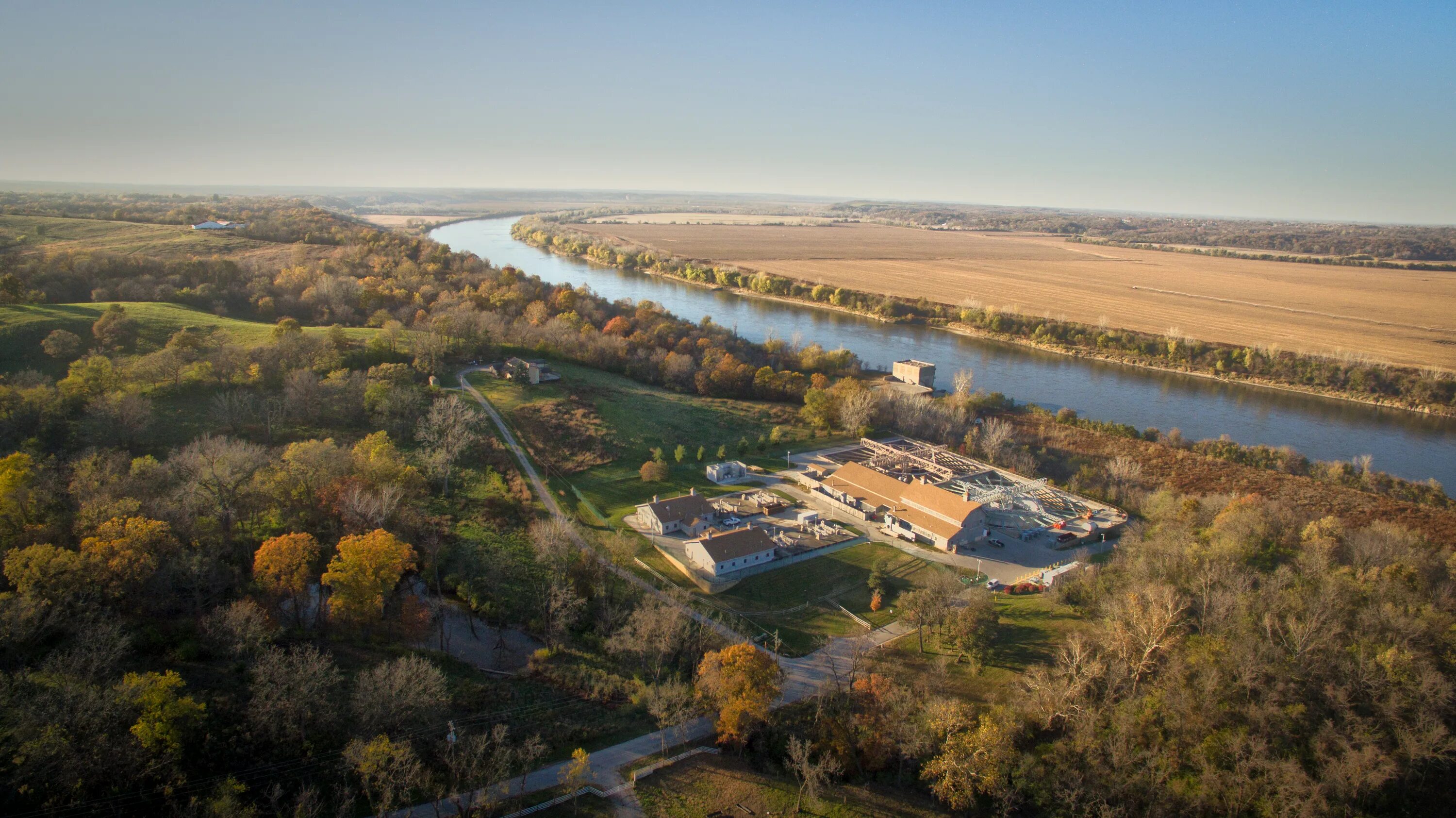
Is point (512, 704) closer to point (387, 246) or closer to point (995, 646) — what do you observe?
point (995, 646)

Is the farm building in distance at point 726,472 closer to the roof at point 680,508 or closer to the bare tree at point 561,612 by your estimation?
the roof at point 680,508

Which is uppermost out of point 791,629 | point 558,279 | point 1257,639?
point 558,279

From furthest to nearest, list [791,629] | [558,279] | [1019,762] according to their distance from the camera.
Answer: [558,279] < [791,629] < [1019,762]

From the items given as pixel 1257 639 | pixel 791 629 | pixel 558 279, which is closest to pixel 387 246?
pixel 558 279

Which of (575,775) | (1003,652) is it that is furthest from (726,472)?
(575,775)

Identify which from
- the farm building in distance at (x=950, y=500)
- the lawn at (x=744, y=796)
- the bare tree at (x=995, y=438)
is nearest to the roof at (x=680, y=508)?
the farm building in distance at (x=950, y=500)

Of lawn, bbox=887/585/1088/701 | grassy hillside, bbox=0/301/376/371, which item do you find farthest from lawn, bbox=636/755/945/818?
grassy hillside, bbox=0/301/376/371

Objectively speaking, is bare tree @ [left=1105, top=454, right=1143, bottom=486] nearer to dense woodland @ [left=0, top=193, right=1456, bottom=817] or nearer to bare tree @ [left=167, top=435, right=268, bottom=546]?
dense woodland @ [left=0, top=193, right=1456, bottom=817]
